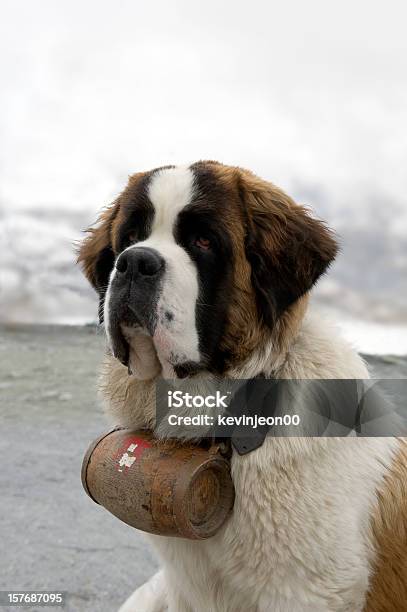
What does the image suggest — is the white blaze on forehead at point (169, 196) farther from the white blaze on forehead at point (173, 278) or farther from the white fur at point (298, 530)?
the white fur at point (298, 530)

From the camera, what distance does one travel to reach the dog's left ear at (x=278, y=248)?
205 cm

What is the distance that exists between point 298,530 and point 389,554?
0.31 m

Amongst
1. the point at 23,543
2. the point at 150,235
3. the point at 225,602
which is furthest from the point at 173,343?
the point at 23,543

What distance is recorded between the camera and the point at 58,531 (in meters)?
3.43

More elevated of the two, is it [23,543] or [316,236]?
[316,236]

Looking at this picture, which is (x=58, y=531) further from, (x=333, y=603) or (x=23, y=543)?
(x=333, y=603)

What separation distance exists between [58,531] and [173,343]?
1921mm

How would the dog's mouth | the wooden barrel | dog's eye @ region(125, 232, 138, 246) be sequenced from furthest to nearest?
1. dog's eye @ region(125, 232, 138, 246)
2. the dog's mouth
3. the wooden barrel

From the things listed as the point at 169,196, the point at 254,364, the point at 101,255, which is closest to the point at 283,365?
the point at 254,364

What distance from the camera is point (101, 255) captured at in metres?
2.39

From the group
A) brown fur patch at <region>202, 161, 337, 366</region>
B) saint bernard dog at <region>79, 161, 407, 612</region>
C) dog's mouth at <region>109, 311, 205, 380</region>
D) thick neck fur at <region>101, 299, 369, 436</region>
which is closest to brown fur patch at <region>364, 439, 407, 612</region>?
saint bernard dog at <region>79, 161, 407, 612</region>

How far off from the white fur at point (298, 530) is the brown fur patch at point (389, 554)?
0.12 ft

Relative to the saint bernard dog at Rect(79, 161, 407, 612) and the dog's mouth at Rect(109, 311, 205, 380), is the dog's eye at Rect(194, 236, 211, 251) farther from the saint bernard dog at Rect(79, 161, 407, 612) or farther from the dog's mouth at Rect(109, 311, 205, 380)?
the dog's mouth at Rect(109, 311, 205, 380)

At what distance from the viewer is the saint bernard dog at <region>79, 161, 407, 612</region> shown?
6.31ft
